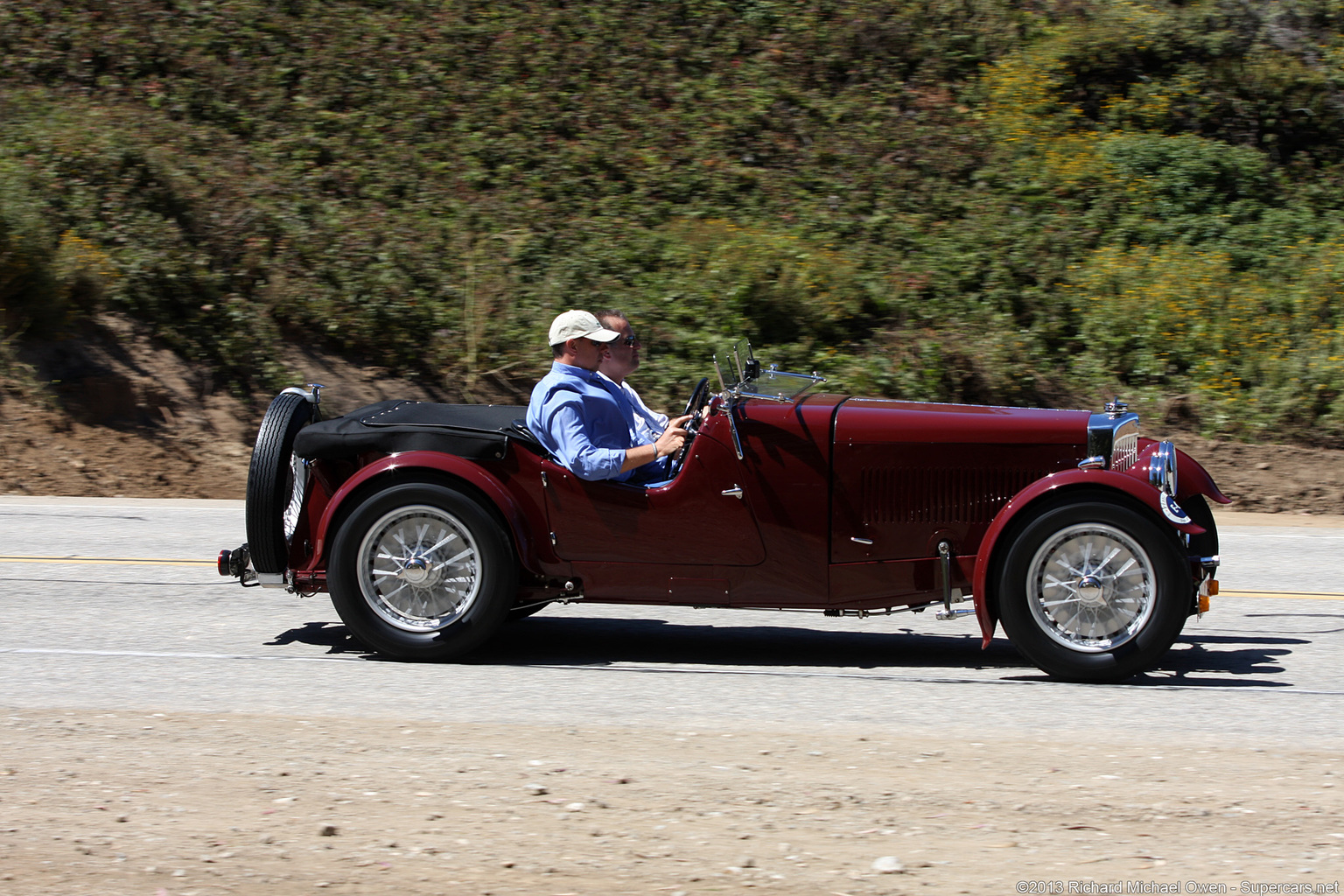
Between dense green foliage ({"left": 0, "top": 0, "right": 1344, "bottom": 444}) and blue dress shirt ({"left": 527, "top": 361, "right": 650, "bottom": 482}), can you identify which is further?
dense green foliage ({"left": 0, "top": 0, "right": 1344, "bottom": 444})

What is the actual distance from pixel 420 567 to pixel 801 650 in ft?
6.00

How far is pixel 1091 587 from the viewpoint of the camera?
17.7 feet

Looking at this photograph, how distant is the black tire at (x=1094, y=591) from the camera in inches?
211

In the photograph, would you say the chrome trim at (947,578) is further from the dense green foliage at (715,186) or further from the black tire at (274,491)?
the dense green foliage at (715,186)

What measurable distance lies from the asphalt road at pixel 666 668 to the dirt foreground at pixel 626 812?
11.8 inches

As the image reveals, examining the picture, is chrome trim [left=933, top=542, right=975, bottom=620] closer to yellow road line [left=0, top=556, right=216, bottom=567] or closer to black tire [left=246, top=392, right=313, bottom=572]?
black tire [left=246, top=392, right=313, bottom=572]

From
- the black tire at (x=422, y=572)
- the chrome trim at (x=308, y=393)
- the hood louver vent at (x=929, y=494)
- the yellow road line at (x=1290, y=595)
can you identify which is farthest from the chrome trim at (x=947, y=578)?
the chrome trim at (x=308, y=393)

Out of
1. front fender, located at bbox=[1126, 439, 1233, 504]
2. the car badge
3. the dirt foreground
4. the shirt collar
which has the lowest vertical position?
the dirt foreground

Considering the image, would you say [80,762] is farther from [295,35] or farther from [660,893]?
[295,35]

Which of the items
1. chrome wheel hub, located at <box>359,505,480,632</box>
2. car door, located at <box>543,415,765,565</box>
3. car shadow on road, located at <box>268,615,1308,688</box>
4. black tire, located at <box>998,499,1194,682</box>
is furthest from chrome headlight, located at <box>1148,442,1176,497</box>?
chrome wheel hub, located at <box>359,505,480,632</box>

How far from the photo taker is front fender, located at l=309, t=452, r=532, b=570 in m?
5.76

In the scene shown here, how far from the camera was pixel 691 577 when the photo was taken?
5.74m

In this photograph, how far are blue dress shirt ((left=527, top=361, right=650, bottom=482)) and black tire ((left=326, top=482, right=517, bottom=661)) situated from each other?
17.4 inches

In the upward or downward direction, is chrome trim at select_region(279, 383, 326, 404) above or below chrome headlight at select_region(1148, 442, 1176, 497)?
above
